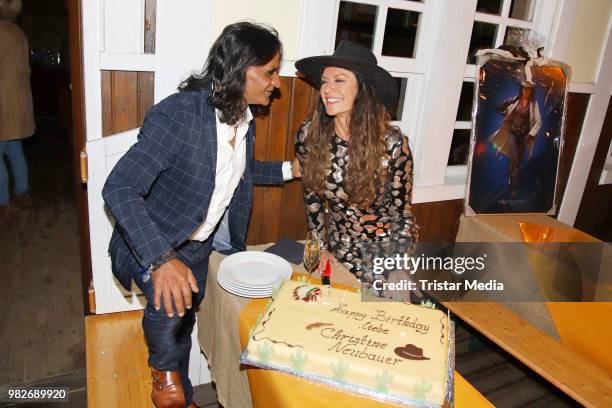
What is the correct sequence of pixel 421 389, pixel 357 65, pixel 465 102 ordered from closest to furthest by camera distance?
→ pixel 421 389, pixel 357 65, pixel 465 102

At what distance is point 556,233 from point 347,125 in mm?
1583

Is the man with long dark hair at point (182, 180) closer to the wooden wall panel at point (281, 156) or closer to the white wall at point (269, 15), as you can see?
the white wall at point (269, 15)

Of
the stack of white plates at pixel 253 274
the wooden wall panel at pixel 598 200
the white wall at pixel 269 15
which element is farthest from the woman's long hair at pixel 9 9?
the wooden wall panel at pixel 598 200

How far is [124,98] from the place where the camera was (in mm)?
2225

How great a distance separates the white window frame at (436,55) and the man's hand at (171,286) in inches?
55.9

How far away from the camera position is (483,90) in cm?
291

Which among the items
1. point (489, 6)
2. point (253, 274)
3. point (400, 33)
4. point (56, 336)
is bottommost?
point (56, 336)

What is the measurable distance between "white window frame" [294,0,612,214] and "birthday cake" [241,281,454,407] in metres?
1.49

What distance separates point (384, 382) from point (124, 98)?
1.77 metres

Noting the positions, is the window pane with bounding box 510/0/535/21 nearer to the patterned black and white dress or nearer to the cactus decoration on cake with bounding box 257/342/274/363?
the patterned black and white dress

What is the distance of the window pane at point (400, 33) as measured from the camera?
2.75 metres

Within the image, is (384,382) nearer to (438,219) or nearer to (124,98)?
(124,98)

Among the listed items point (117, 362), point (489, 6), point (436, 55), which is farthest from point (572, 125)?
point (117, 362)

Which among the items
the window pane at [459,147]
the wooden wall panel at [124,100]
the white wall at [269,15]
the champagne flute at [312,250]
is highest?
the white wall at [269,15]
